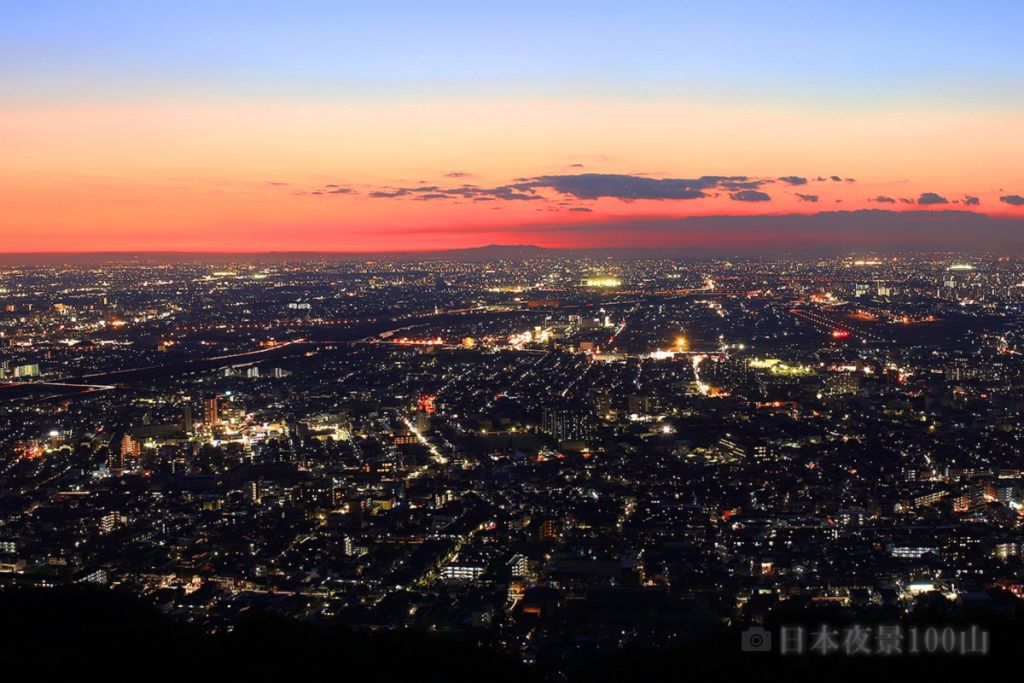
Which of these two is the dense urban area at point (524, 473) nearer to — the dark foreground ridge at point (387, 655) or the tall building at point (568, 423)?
the tall building at point (568, 423)

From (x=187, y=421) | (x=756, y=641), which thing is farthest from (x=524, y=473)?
(x=756, y=641)

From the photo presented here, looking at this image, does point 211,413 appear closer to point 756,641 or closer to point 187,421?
point 187,421

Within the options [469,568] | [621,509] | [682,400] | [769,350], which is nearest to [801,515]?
[621,509]

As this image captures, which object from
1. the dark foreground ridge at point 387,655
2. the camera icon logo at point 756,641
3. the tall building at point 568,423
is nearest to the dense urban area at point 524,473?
the tall building at point 568,423

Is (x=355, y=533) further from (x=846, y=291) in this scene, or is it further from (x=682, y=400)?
(x=846, y=291)

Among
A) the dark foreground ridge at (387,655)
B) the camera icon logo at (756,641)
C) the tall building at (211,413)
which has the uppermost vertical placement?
the camera icon logo at (756,641)
